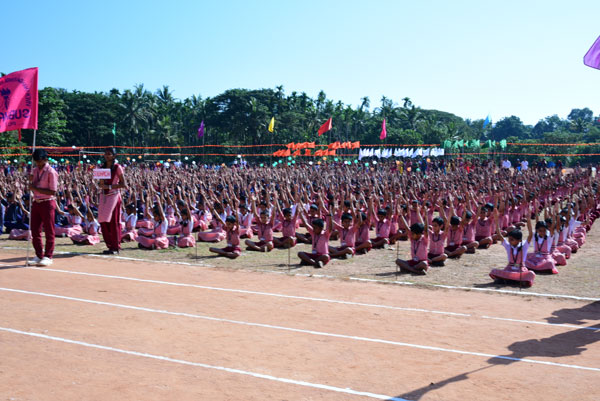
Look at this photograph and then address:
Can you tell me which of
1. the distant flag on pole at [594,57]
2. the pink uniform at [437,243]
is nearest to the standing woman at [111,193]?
the pink uniform at [437,243]

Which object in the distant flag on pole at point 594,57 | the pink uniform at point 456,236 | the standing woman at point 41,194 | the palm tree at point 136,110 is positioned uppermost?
the palm tree at point 136,110

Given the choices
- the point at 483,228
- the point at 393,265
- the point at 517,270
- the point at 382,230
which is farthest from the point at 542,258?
the point at 382,230

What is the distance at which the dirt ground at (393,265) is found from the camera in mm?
10141

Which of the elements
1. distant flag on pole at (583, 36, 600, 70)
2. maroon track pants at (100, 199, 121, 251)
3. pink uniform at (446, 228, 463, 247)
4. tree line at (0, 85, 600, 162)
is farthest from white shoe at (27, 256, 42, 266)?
tree line at (0, 85, 600, 162)

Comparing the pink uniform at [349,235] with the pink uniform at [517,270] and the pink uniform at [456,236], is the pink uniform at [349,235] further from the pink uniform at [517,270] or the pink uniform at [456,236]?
the pink uniform at [517,270]

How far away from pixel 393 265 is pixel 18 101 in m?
8.83

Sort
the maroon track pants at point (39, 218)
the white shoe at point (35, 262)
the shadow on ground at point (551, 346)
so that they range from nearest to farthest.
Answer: the shadow on ground at point (551, 346), the maroon track pants at point (39, 218), the white shoe at point (35, 262)

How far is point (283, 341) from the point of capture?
21.3 feet

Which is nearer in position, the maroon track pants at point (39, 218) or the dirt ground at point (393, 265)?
the dirt ground at point (393, 265)

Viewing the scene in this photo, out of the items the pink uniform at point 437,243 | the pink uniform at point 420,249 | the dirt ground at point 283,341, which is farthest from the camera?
the pink uniform at point 437,243

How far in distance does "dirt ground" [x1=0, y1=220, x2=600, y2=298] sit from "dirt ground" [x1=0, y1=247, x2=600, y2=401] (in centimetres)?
96

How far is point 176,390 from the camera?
499 centimetres

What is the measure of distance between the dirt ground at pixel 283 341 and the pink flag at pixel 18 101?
3.18 m

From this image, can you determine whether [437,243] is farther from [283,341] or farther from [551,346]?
[283,341]
